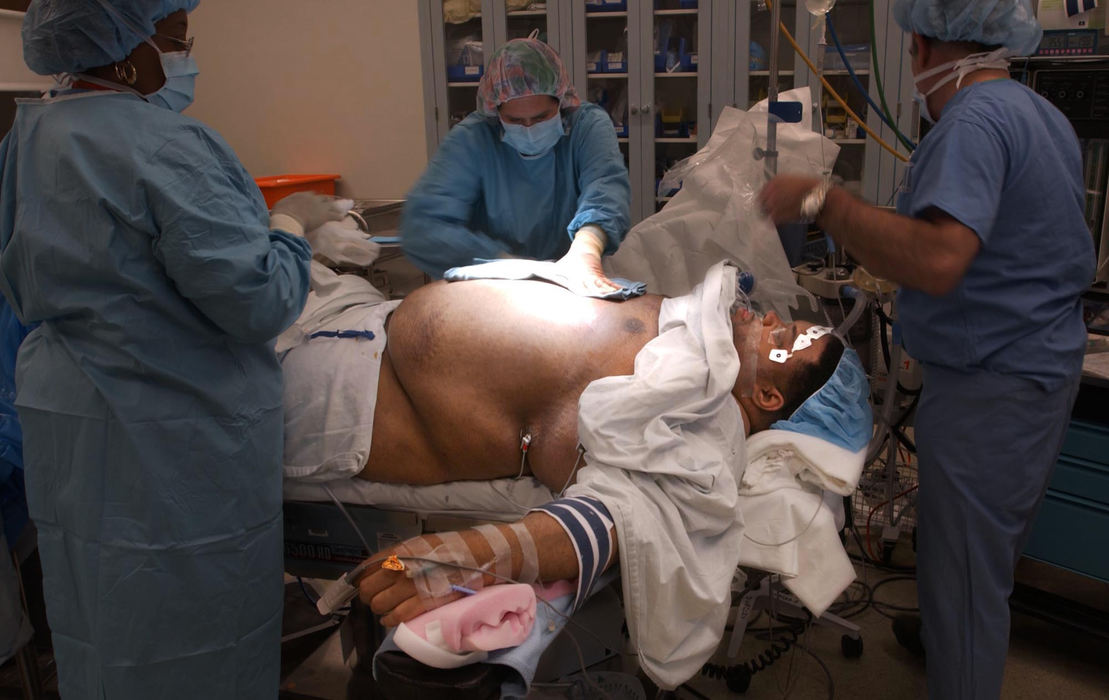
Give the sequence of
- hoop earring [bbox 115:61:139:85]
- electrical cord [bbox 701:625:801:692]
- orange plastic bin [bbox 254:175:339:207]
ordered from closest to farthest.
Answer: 1. hoop earring [bbox 115:61:139:85]
2. electrical cord [bbox 701:625:801:692]
3. orange plastic bin [bbox 254:175:339:207]

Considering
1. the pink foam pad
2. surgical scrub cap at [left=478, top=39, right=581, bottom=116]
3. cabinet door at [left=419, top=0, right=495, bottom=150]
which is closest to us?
the pink foam pad

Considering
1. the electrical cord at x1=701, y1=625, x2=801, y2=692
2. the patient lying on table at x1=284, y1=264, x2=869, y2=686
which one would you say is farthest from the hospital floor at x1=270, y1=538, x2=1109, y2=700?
the patient lying on table at x1=284, y1=264, x2=869, y2=686

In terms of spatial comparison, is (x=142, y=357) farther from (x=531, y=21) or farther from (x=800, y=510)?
(x=531, y=21)

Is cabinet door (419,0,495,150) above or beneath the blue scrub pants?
above

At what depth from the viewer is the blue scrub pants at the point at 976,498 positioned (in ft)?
4.93

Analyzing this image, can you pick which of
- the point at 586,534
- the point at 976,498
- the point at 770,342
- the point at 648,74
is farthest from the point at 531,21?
the point at 586,534

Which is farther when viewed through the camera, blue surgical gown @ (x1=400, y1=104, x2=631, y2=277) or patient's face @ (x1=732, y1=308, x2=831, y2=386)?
blue surgical gown @ (x1=400, y1=104, x2=631, y2=277)

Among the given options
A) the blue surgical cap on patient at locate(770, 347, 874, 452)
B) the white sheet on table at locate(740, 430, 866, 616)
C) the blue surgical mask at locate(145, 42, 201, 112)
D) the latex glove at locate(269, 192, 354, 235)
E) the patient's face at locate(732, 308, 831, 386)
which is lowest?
the white sheet on table at locate(740, 430, 866, 616)

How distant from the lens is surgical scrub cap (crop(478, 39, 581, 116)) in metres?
2.10

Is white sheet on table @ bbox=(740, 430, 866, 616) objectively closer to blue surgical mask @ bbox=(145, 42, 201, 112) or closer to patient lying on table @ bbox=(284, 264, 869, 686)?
patient lying on table @ bbox=(284, 264, 869, 686)

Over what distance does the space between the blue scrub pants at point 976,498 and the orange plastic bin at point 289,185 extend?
2960 millimetres

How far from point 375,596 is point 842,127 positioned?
10.6ft

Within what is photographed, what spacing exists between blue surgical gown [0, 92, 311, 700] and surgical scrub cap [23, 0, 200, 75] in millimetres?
62

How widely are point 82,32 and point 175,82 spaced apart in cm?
17
